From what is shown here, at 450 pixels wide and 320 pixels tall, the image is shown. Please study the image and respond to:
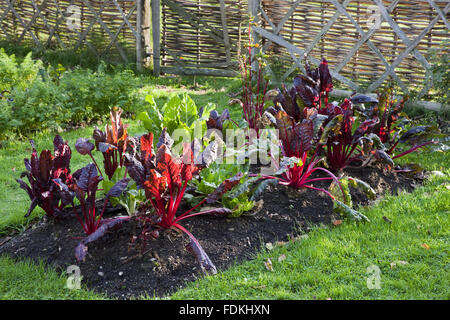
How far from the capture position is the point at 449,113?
6430mm

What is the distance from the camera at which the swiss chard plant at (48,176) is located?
12.1 ft

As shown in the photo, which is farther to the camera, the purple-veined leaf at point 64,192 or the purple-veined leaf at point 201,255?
the purple-veined leaf at point 64,192

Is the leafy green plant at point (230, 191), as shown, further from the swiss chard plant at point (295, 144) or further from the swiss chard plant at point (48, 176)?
the swiss chard plant at point (48, 176)

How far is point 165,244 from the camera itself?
11.8ft

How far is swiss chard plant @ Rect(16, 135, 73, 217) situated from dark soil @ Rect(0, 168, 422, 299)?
24 centimetres

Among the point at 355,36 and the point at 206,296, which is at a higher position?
the point at 355,36

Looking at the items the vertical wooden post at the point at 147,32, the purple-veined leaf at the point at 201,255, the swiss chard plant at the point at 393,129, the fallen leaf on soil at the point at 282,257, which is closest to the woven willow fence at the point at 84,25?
the vertical wooden post at the point at 147,32

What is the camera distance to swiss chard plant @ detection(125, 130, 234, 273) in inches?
134

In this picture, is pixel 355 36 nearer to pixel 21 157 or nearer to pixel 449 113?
pixel 449 113

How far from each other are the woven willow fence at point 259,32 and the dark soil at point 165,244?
9.57ft

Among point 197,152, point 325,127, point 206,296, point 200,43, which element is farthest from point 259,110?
point 200,43

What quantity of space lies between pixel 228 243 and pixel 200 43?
6.51 metres

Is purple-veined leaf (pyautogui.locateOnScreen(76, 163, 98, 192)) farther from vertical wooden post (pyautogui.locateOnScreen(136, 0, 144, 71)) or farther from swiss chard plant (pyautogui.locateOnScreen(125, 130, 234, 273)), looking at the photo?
vertical wooden post (pyautogui.locateOnScreen(136, 0, 144, 71))

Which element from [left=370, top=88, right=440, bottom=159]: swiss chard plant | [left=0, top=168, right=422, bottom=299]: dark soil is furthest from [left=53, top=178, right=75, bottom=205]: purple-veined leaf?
[left=370, top=88, right=440, bottom=159]: swiss chard plant
